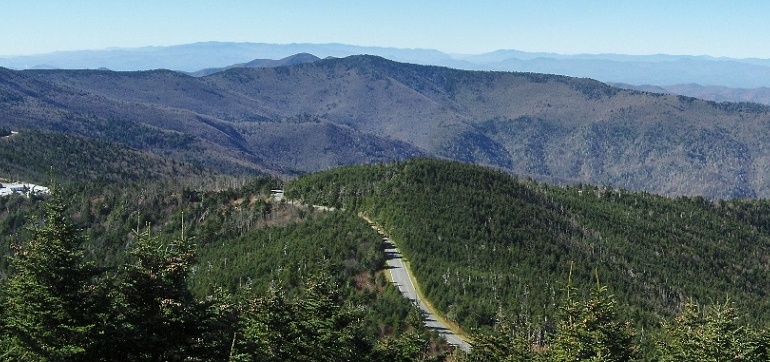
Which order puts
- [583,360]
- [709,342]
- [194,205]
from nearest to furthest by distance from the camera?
[583,360] < [709,342] < [194,205]

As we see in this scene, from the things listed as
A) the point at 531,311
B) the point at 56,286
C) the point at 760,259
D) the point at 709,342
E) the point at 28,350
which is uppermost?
the point at 56,286

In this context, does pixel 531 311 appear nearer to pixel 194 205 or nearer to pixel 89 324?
pixel 89 324

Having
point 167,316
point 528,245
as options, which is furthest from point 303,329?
point 528,245

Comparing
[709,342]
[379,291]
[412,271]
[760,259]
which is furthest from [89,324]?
[760,259]

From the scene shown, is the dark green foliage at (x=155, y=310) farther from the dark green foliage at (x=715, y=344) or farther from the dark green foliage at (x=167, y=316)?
the dark green foliage at (x=715, y=344)

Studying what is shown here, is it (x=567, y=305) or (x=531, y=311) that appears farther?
(x=531, y=311)

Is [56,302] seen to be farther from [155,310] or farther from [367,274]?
[367,274]

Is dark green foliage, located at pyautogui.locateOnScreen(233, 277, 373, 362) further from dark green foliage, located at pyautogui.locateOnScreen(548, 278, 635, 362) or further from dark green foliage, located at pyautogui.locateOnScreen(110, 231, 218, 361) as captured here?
dark green foliage, located at pyautogui.locateOnScreen(548, 278, 635, 362)
